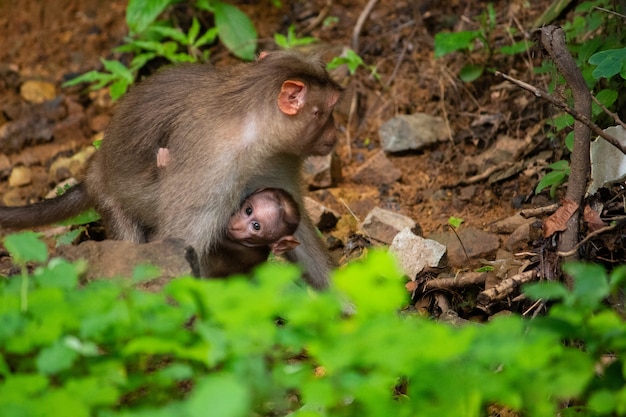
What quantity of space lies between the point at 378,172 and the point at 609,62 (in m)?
2.40

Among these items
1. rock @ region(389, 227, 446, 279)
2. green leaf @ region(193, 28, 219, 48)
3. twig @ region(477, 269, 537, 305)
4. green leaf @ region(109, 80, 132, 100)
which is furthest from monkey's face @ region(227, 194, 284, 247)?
green leaf @ region(193, 28, 219, 48)

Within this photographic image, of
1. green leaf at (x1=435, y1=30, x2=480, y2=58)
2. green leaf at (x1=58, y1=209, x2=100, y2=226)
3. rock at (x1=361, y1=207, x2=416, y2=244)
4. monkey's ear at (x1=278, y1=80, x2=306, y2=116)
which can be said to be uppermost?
monkey's ear at (x1=278, y1=80, x2=306, y2=116)

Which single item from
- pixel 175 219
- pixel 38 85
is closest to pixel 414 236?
pixel 175 219

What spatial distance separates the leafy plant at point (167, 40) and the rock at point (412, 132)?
4.38ft

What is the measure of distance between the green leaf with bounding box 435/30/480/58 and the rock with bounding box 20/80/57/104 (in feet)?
11.0

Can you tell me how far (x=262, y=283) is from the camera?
2.62m

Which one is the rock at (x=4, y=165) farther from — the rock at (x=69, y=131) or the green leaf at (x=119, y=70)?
the green leaf at (x=119, y=70)

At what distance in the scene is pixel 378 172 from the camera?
7.01m

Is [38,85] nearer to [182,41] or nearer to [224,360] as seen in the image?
[182,41]

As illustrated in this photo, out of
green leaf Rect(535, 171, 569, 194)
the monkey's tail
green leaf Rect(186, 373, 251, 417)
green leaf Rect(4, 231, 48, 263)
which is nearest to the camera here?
green leaf Rect(186, 373, 251, 417)

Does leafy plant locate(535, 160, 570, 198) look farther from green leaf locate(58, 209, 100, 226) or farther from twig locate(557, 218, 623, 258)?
green leaf locate(58, 209, 100, 226)

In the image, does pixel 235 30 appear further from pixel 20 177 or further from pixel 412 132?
pixel 20 177

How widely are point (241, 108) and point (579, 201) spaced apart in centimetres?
180

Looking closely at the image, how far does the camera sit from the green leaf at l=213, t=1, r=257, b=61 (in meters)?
7.70
